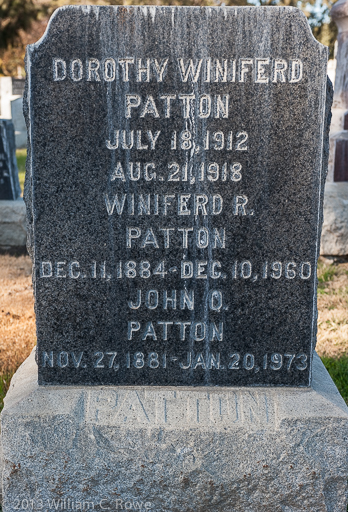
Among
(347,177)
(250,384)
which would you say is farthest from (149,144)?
(347,177)

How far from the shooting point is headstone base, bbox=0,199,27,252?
20.3 ft

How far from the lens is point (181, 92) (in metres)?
2.07

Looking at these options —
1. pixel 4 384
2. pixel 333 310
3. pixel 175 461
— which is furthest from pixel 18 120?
pixel 175 461

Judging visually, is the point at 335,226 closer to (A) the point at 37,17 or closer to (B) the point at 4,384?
(B) the point at 4,384

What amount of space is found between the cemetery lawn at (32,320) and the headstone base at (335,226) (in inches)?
→ 6.3

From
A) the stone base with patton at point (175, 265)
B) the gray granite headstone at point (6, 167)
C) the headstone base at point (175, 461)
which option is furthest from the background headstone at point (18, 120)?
the headstone base at point (175, 461)

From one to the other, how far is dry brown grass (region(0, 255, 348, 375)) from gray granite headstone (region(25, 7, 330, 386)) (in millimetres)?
1341

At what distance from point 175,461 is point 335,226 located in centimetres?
367

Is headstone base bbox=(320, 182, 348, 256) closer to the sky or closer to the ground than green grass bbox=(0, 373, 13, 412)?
closer to the sky

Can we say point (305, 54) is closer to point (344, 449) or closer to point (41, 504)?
point (344, 449)

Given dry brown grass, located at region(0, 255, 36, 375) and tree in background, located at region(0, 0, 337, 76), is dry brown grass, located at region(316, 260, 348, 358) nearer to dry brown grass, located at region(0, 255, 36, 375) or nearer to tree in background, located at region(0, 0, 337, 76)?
dry brown grass, located at region(0, 255, 36, 375)

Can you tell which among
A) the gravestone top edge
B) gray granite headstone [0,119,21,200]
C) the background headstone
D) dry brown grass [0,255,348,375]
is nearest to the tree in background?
the background headstone

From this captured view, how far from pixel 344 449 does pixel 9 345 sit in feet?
7.69

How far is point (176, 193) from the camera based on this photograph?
7.05 feet
